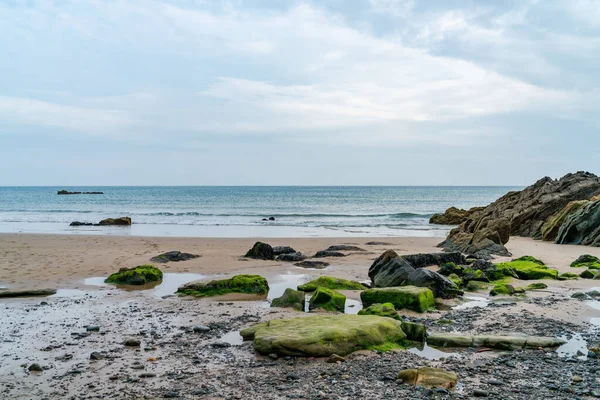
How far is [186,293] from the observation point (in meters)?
11.6

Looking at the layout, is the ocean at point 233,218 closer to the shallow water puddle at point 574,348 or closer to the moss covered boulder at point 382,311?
the moss covered boulder at point 382,311

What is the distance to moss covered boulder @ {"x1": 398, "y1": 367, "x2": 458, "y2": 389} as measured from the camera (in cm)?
585

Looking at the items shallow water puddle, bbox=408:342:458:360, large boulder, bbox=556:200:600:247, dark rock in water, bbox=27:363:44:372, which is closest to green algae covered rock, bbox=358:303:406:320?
shallow water puddle, bbox=408:342:458:360

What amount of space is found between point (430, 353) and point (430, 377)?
1.42m

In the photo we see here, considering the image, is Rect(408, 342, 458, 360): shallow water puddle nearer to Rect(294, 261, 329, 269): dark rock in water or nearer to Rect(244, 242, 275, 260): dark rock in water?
Rect(294, 261, 329, 269): dark rock in water

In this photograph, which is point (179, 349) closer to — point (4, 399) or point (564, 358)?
point (4, 399)

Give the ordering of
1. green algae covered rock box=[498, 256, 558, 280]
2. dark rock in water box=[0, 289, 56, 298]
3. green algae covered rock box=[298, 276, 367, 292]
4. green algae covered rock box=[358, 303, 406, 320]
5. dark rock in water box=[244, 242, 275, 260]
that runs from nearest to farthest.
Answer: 1. green algae covered rock box=[358, 303, 406, 320]
2. dark rock in water box=[0, 289, 56, 298]
3. green algae covered rock box=[298, 276, 367, 292]
4. green algae covered rock box=[498, 256, 558, 280]
5. dark rock in water box=[244, 242, 275, 260]

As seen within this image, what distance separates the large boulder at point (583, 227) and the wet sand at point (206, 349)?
11.5m

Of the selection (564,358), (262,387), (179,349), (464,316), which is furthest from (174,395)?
(464,316)

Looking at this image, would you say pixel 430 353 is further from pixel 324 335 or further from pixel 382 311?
pixel 382 311

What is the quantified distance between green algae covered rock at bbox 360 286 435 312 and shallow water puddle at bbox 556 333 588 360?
2799mm

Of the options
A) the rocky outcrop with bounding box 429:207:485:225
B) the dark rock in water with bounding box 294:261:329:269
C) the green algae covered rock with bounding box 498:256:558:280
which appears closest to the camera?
the green algae covered rock with bounding box 498:256:558:280

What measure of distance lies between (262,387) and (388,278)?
698 cm

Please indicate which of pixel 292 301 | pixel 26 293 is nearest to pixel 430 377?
pixel 292 301
